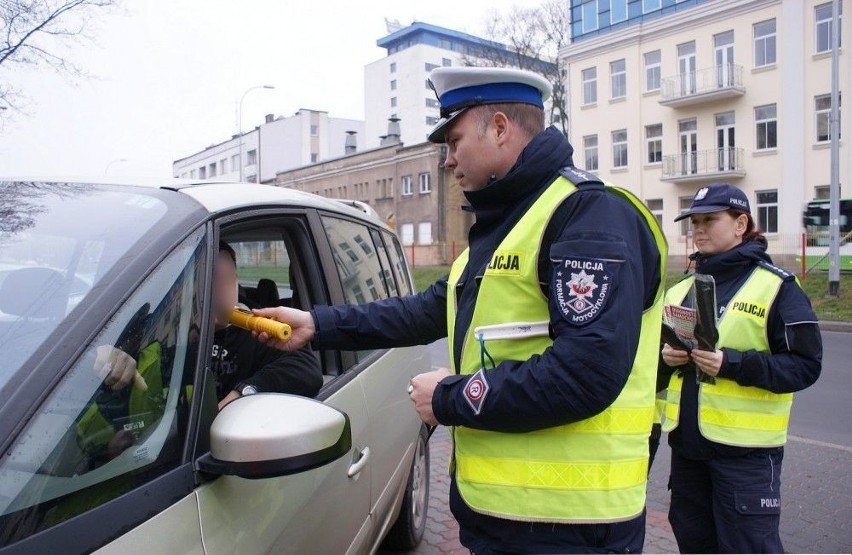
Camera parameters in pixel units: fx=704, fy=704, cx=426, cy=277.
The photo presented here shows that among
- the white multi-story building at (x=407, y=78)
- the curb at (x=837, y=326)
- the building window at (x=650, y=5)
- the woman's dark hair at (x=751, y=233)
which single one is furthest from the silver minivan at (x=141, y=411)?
the white multi-story building at (x=407, y=78)

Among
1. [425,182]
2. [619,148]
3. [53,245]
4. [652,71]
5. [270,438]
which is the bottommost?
[270,438]

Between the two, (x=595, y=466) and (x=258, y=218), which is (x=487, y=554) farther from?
(x=258, y=218)

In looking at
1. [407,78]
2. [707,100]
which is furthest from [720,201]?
[407,78]

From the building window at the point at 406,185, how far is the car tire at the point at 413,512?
38.5 meters

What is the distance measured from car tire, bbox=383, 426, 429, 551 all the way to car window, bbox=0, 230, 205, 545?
2.28 metres

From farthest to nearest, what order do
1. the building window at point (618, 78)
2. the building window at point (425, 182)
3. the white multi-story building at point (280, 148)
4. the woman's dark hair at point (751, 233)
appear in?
the white multi-story building at point (280, 148) < the building window at point (425, 182) < the building window at point (618, 78) < the woman's dark hair at point (751, 233)

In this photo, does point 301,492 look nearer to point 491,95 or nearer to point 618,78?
point 491,95

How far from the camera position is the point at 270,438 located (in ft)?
4.97

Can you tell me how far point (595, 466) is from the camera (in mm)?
1680

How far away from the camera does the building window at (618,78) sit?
115ft

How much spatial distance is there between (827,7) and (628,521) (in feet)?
105

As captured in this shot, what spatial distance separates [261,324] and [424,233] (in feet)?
128

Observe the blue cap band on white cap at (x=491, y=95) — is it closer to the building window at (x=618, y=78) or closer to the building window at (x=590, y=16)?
the building window at (x=618, y=78)

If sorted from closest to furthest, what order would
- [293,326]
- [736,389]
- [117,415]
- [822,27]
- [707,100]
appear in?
1. [117,415]
2. [293,326]
3. [736,389]
4. [822,27]
5. [707,100]
